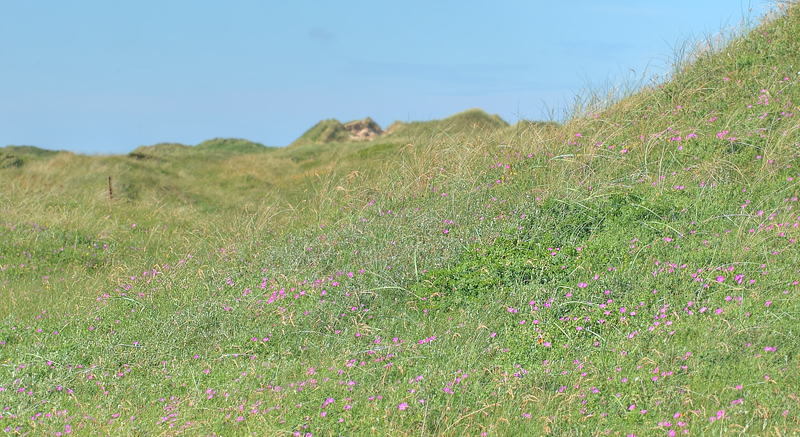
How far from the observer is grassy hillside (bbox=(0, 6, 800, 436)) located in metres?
4.02

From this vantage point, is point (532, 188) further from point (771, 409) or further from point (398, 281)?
point (771, 409)

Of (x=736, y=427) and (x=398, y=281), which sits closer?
(x=736, y=427)

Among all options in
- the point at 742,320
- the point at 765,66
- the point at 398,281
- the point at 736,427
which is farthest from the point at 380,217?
the point at 765,66

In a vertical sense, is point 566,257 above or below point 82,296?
above

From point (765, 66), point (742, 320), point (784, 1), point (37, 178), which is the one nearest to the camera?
point (742, 320)

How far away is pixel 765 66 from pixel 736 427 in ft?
21.9

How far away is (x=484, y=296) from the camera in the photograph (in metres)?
5.27

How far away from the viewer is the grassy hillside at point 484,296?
4.02 metres

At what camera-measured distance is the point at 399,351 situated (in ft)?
15.3

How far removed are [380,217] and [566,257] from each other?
2.28 meters

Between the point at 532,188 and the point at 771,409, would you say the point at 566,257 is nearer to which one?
Answer: the point at 532,188

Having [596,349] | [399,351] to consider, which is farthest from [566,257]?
[399,351]

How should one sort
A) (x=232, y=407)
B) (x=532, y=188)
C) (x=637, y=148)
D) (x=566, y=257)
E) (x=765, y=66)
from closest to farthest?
(x=232, y=407)
(x=566, y=257)
(x=532, y=188)
(x=637, y=148)
(x=765, y=66)

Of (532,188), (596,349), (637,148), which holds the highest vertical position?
(637,148)
